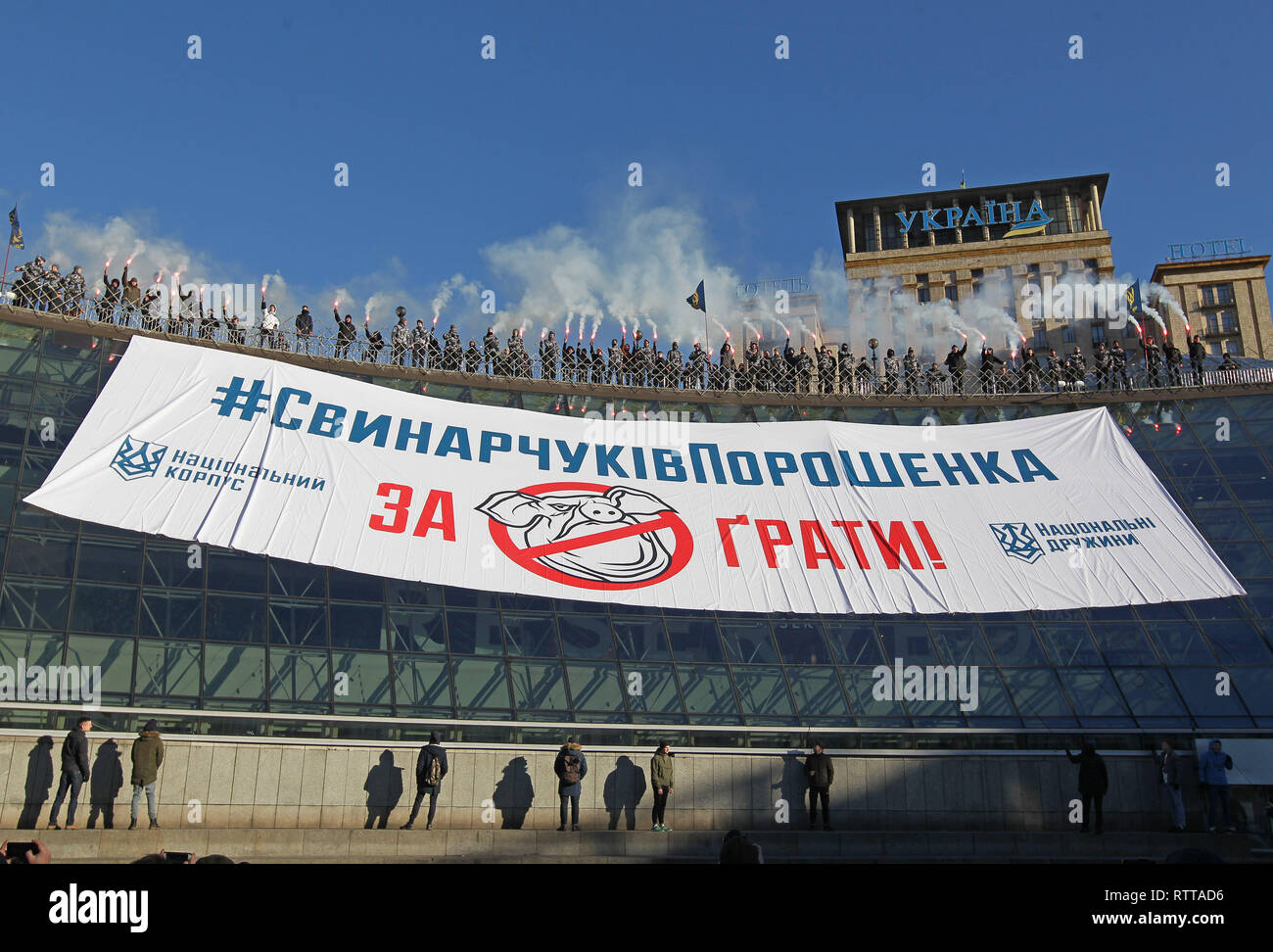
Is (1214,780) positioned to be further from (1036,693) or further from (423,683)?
(423,683)

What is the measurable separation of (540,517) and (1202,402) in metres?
22.7

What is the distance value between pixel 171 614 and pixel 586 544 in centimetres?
892

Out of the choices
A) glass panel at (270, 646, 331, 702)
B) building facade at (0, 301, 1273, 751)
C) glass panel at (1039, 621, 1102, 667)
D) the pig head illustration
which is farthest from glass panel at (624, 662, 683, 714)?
glass panel at (1039, 621, 1102, 667)

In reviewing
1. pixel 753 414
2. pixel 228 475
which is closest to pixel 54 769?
pixel 228 475

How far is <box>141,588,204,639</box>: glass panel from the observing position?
20109mm

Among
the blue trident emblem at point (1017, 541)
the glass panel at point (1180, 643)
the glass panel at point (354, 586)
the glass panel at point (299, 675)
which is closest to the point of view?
the glass panel at point (299, 675)

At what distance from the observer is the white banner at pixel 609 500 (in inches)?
891

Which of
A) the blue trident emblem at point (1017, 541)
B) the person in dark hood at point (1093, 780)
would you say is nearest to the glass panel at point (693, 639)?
the person in dark hood at point (1093, 780)

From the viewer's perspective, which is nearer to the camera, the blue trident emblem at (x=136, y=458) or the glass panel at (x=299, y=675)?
the glass panel at (x=299, y=675)

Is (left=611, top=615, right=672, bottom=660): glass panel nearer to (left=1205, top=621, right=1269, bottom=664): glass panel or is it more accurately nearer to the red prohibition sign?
the red prohibition sign

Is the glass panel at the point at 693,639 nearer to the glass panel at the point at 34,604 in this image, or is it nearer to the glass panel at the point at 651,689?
the glass panel at the point at 651,689

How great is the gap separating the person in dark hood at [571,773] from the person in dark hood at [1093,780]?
929cm

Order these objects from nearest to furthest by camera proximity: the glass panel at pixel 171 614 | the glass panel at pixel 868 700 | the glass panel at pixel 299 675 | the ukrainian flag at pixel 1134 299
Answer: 1. the glass panel at pixel 299 675
2. the glass panel at pixel 171 614
3. the glass panel at pixel 868 700
4. the ukrainian flag at pixel 1134 299

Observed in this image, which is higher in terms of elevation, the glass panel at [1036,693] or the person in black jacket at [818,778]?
the glass panel at [1036,693]
